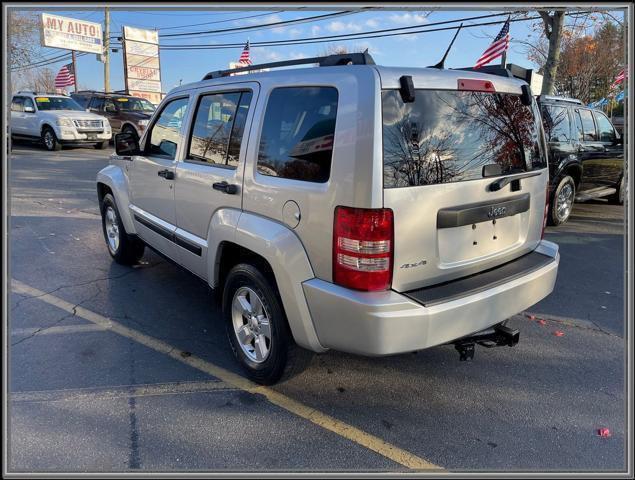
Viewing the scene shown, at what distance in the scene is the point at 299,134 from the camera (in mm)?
2787

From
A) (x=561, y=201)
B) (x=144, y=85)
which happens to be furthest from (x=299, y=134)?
(x=144, y=85)

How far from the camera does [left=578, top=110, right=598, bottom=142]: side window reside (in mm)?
7996

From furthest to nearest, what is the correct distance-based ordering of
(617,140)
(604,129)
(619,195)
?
(619,195)
(617,140)
(604,129)

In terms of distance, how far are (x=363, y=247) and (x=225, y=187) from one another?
1.26 m

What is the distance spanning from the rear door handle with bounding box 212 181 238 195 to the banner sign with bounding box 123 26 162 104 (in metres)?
34.6

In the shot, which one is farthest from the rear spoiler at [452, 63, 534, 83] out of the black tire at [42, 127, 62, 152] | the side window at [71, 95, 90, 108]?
the side window at [71, 95, 90, 108]

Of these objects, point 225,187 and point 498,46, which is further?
point 498,46

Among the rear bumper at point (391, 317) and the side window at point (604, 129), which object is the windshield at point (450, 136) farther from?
the side window at point (604, 129)

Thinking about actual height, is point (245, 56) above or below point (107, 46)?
below

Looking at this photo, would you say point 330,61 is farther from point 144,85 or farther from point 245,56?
point 144,85

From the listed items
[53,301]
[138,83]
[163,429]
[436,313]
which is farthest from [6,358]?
[138,83]

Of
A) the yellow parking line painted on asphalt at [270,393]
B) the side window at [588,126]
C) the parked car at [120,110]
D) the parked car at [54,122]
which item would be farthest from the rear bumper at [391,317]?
the parked car at [120,110]

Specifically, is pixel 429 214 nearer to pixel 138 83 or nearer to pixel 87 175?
pixel 87 175

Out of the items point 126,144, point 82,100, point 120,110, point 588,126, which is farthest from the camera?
point 82,100
